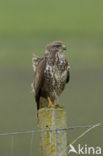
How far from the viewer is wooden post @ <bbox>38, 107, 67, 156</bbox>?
5.46 metres

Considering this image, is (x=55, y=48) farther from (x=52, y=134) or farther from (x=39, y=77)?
(x=52, y=134)

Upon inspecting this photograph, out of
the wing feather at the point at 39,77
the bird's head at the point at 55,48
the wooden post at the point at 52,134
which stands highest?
the bird's head at the point at 55,48

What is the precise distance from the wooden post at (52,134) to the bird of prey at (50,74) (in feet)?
3.79

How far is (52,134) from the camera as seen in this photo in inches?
215

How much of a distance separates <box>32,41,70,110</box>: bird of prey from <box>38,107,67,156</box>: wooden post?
116 cm

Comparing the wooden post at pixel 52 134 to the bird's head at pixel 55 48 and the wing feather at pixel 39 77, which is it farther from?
the bird's head at pixel 55 48

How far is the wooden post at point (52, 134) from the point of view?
546cm

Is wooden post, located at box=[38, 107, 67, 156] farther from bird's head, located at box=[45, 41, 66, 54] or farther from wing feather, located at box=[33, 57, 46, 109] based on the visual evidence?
bird's head, located at box=[45, 41, 66, 54]

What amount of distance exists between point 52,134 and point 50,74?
1.37 meters

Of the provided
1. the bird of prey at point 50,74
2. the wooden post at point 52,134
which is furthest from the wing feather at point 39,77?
the wooden post at point 52,134

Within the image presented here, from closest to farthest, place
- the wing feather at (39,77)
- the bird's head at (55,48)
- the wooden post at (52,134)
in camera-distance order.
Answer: the wooden post at (52,134) < the wing feather at (39,77) < the bird's head at (55,48)

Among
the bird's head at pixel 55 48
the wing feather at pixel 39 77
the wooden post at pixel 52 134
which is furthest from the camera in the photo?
the bird's head at pixel 55 48

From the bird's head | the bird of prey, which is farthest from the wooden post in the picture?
the bird's head

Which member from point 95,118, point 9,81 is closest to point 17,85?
point 9,81
